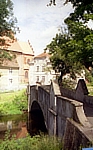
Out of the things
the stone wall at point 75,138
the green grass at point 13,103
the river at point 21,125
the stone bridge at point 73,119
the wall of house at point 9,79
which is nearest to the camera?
the stone wall at point 75,138

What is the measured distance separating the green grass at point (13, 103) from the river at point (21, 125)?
3.59ft

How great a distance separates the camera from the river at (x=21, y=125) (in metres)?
19.3

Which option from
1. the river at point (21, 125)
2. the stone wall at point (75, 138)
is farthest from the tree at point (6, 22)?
the stone wall at point (75, 138)

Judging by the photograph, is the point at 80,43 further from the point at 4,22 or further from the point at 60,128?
the point at 4,22

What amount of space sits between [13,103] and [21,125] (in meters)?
6.84

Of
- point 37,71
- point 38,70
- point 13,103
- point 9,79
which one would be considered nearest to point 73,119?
point 13,103

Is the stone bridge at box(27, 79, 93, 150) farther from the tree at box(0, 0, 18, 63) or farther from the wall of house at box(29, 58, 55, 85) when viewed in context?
the wall of house at box(29, 58, 55, 85)

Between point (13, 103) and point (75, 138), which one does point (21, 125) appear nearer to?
point (13, 103)

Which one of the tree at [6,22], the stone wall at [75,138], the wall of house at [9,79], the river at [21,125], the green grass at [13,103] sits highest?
the tree at [6,22]

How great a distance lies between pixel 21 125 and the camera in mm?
21875

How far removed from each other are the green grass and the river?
3.59 ft

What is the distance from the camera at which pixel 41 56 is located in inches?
1873

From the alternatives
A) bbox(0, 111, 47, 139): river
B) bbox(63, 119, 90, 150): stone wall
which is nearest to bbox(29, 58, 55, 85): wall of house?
bbox(0, 111, 47, 139): river

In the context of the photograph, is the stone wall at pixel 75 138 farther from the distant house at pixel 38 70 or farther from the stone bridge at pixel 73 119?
the distant house at pixel 38 70
